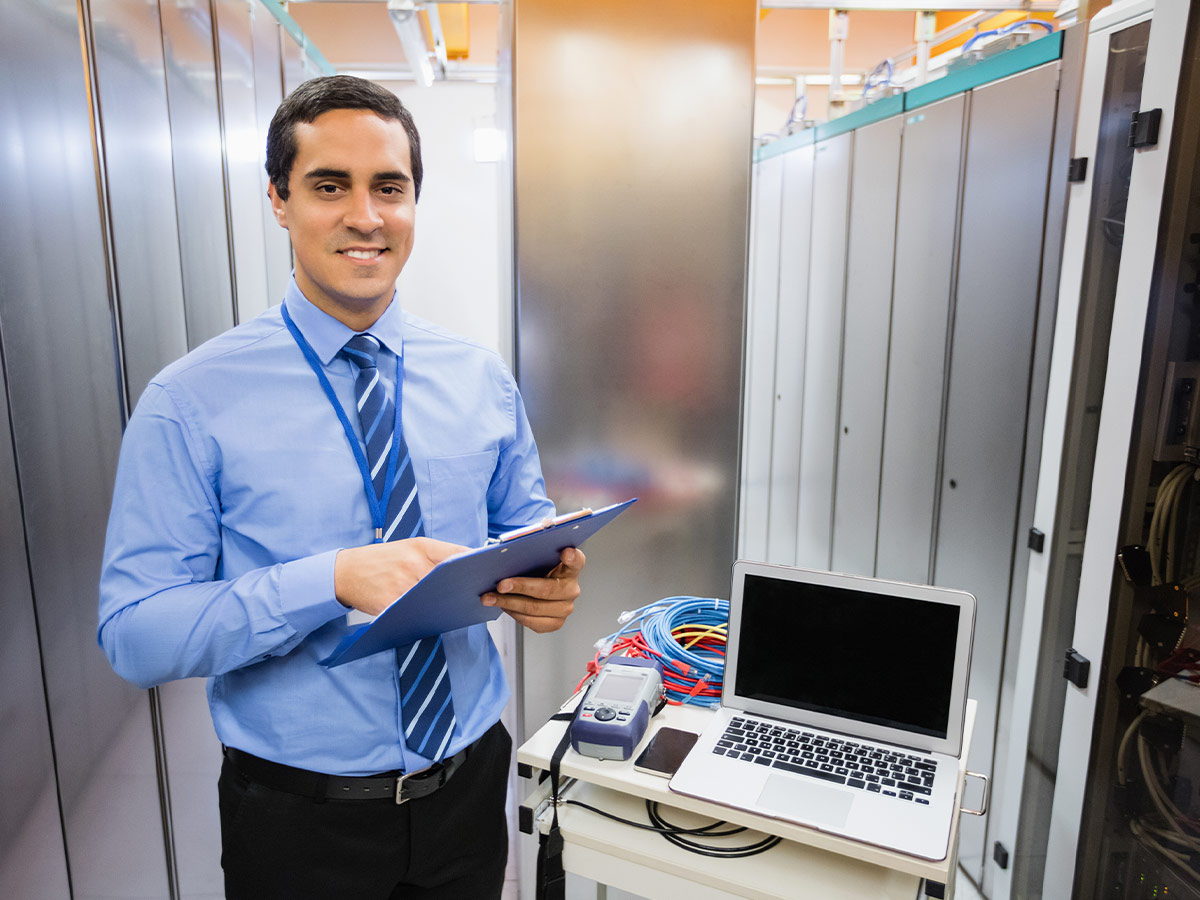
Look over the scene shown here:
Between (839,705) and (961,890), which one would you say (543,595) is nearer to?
→ (839,705)

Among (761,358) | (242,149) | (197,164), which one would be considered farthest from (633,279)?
(761,358)

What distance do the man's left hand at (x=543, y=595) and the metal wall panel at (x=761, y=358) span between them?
328 cm

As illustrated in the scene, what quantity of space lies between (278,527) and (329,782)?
386mm

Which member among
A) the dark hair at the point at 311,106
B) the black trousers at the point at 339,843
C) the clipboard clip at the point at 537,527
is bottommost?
the black trousers at the point at 339,843

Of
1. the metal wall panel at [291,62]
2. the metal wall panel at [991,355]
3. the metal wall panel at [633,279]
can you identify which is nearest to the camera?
the metal wall panel at [633,279]

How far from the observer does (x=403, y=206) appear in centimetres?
126

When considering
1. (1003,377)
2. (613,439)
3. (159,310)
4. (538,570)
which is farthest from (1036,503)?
(159,310)

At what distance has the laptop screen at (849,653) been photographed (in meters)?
1.44

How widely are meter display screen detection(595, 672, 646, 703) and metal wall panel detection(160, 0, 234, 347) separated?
1.52 meters

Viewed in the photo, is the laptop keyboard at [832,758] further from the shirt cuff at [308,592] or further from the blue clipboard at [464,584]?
the shirt cuff at [308,592]

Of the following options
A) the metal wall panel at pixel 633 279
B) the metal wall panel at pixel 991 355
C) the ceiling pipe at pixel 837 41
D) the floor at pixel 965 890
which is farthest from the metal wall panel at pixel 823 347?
the metal wall panel at pixel 633 279

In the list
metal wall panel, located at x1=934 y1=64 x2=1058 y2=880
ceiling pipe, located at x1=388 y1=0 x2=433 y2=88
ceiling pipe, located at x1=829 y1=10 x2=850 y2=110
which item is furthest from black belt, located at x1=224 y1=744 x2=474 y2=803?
ceiling pipe, located at x1=829 y1=10 x2=850 y2=110

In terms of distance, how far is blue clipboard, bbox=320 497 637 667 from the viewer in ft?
3.12

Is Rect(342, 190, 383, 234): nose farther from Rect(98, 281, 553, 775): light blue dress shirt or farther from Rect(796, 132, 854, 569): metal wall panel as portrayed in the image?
Rect(796, 132, 854, 569): metal wall panel
